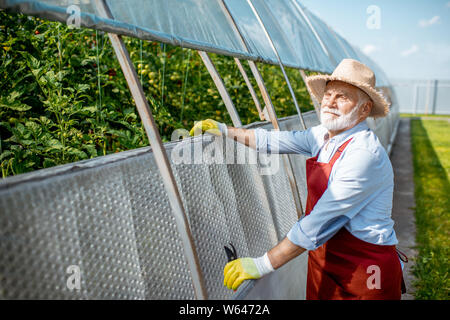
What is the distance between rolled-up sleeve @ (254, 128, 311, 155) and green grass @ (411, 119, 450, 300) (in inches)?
75.5

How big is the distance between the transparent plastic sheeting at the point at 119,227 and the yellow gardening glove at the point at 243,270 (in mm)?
45

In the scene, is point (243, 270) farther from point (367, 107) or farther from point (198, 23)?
point (198, 23)

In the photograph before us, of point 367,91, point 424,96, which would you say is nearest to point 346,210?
point 367,91

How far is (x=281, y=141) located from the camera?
220cm

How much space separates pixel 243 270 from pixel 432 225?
4.02 meters

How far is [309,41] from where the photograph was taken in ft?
15.8

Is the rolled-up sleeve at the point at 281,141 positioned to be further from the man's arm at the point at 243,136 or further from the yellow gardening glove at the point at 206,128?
the yellow gardening glove at the point at 206,128

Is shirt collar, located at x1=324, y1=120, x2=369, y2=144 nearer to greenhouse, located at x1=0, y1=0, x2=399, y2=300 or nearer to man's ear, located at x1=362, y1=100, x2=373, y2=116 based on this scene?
man's ear, located at x1=362, y1=100, x2=373, y2=116

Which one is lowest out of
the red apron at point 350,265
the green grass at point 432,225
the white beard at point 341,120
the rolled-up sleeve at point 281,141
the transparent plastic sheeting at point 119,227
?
the green grass at point 432,225

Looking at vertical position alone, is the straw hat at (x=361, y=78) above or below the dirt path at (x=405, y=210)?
above

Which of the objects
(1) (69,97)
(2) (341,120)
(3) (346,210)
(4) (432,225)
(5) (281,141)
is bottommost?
(4) (432,225)

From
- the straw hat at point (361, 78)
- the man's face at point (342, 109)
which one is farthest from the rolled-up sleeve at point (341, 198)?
the straw hat at point (361, 78)

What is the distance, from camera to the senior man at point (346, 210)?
1567 millimetres

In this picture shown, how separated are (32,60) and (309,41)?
377 centimetres
